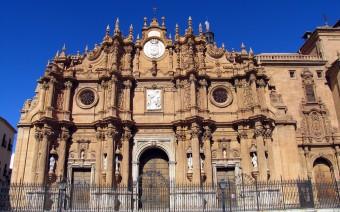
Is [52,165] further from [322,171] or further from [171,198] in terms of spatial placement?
[322,171]

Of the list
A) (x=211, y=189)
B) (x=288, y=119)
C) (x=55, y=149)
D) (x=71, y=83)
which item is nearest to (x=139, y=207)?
(x=211, y=189)

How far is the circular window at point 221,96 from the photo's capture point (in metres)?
25.7

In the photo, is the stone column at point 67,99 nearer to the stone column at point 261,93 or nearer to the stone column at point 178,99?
the stone column at point 178,99

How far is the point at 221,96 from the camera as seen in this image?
85.5 ft

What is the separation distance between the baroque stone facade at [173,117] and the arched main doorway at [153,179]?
0.33ft

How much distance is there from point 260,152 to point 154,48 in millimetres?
11121

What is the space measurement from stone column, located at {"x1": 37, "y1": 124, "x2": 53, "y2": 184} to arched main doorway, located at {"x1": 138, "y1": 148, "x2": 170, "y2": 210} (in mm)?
5995

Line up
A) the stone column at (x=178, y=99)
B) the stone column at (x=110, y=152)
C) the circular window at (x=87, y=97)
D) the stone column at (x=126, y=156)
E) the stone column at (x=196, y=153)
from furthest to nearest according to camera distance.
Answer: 1. the circular window at (x=87, y=97)
2. the stone column at (x=178, y=99)
3. the stone column at (x=126, y=156)
4. the stone column at (x=196, y=153)
5. the stone column at (x=110, y=152)

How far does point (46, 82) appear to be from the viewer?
2500 centimetres

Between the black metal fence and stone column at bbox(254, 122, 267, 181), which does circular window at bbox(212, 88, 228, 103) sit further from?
the black metal fence

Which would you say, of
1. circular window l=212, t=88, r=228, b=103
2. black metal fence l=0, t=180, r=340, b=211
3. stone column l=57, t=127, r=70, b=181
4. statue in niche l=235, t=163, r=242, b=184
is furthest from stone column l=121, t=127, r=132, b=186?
statue in niche l=235, t=163, r=242, b=184

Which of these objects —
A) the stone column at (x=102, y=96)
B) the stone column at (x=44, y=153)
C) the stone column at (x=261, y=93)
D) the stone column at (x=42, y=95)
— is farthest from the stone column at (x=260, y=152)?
the stone column at (x=42, y=95)

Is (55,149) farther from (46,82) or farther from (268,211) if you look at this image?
(268,211)

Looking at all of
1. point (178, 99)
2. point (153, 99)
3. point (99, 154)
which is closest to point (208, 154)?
point (178, 99)
